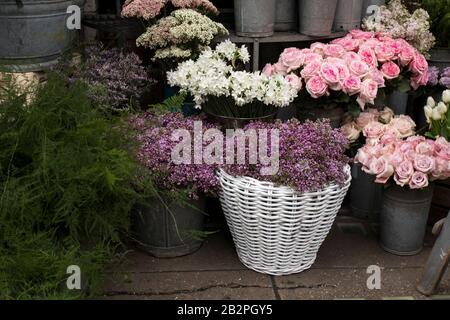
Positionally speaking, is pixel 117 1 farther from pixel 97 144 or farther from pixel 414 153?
pixel 414 153

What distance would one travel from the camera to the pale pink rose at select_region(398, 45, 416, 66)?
348 centimetres

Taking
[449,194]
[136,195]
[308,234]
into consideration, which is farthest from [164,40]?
[449,194]

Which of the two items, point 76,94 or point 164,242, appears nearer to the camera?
point 76,94

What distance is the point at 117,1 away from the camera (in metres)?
4.28

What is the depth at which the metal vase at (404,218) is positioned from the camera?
3.31 m

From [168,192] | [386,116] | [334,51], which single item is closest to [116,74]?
[168,192]

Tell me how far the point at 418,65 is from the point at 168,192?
1555 millimetres

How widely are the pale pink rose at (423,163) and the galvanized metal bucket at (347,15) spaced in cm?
114

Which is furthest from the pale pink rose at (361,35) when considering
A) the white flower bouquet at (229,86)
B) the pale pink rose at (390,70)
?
the white flower bouquet at (229,86)

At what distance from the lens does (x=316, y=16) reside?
12.3 ft

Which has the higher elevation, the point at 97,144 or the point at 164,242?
the point at 97,144

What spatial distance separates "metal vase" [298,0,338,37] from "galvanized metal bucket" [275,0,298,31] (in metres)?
0.08

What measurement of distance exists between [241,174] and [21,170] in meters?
0.98

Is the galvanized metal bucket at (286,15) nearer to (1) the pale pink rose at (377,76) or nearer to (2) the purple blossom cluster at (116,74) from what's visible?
(1) the pale pink rose at (377,76)
